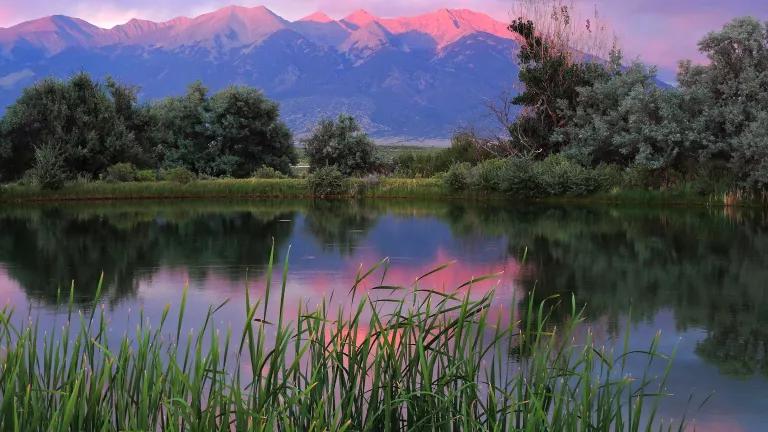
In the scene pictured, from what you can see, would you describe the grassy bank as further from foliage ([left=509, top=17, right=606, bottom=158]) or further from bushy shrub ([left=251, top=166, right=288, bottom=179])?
foliage ([left=509, top=17, right=606, bottom=158])

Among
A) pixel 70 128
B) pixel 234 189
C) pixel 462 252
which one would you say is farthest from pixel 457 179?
pixel 70 128

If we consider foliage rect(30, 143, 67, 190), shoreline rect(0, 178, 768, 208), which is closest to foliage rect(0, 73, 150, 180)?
foliage rect(30, 143, 67, 190)

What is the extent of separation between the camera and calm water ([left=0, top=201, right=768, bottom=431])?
34.7 ft

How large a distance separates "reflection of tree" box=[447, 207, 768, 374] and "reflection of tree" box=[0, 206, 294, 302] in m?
6.80

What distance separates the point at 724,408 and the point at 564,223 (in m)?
18.9

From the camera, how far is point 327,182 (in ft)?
129

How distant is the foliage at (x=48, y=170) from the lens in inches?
1414

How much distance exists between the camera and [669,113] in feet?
109

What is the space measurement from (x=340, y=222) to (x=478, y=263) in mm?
10479

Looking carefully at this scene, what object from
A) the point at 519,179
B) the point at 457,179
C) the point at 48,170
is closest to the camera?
the point at 519,179

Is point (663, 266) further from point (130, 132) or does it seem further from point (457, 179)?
A: point (130, 132)

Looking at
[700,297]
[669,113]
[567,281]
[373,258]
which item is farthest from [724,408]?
[669,113]

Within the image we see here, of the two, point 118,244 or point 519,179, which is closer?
point 118,244

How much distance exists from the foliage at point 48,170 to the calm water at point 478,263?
4010 millimetres
